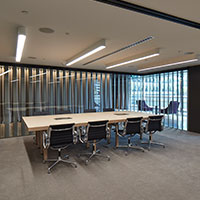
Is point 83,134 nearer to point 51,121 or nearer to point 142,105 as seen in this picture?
point 51,121

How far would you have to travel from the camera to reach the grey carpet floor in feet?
8.26

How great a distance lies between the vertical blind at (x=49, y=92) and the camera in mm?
6188

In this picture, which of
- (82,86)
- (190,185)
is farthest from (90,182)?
(82,86)

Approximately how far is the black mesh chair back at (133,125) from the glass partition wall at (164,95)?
365 centimetres

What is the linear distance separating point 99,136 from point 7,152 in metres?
2.53

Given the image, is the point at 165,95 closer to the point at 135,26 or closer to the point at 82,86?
the point at 82,86

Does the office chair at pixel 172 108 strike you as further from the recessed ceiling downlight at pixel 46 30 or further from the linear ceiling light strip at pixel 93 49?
the recessed ceiling downlight at pixel 46 30

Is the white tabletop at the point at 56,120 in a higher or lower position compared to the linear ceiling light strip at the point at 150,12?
lower

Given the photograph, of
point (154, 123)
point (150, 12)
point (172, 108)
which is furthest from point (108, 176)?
point (172, 108)

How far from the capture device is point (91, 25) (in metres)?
2.79

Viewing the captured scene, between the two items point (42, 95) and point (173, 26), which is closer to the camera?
point (173, 26)

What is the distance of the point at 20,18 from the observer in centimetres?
254

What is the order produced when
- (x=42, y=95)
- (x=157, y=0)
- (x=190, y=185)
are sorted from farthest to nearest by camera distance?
(x=42, y=95) < (x=190, y=185) < (x=157, y=0)

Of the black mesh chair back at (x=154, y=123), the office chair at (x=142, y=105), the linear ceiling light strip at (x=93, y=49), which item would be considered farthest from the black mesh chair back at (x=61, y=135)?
the office chair at (x=142, y=105)
